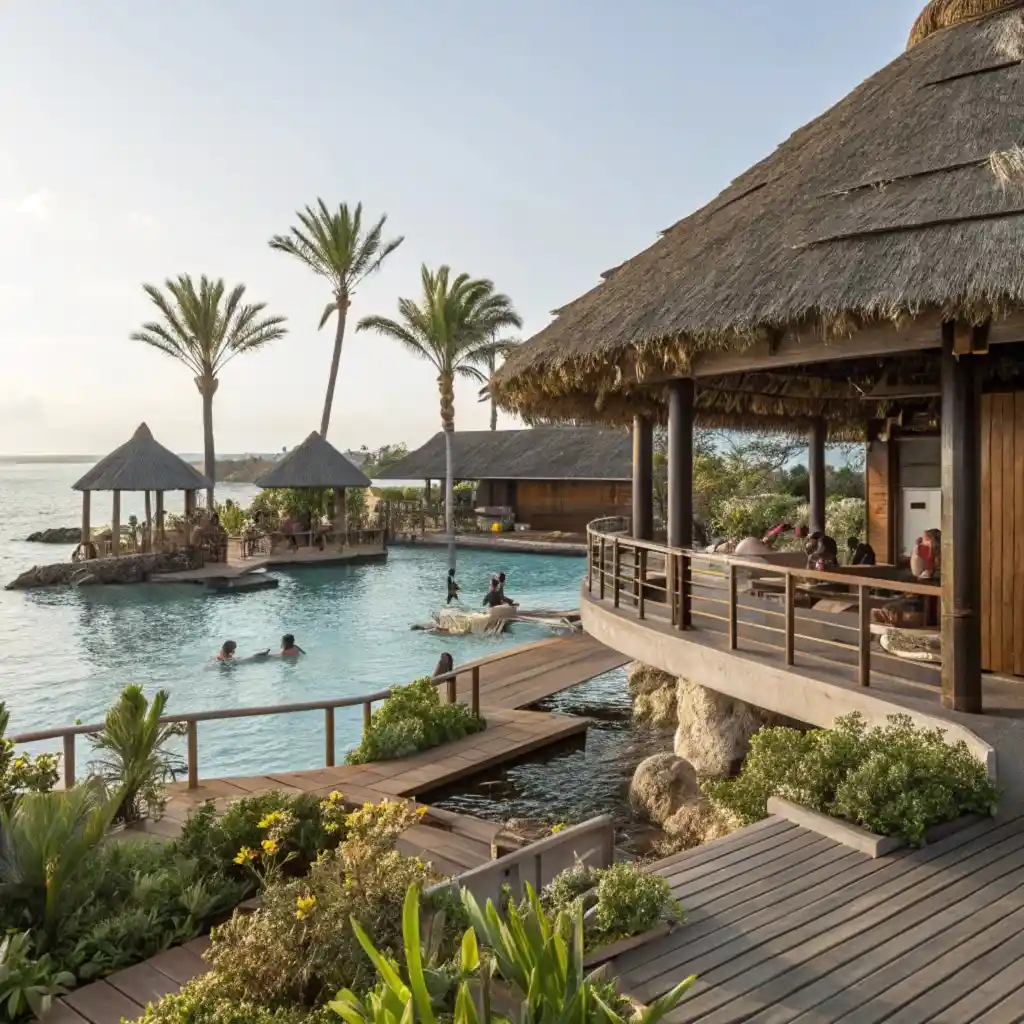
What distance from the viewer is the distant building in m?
33.3

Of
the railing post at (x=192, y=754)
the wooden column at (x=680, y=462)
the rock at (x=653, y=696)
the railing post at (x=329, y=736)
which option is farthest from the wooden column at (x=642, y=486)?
the railing post at (x=192, y=754)

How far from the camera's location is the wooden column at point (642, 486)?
10.3 meters

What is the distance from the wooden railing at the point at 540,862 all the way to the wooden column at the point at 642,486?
19.3ft

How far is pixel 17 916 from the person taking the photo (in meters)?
4.54

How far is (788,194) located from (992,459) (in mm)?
2759

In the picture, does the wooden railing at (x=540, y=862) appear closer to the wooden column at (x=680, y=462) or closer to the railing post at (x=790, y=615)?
the railing post at (x=790, y=615)

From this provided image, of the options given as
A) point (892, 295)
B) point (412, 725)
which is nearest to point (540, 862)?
point (892, 295)

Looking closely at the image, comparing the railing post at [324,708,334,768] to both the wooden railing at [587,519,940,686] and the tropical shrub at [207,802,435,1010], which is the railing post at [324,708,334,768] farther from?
the tropical shrub at [207,802,435,1010]

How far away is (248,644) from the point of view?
56.7ft

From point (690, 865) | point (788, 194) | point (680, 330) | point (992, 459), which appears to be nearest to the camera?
point (690, 865)

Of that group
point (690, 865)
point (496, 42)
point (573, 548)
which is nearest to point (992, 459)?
point (690, 865)

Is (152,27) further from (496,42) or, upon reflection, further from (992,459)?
(992,459)

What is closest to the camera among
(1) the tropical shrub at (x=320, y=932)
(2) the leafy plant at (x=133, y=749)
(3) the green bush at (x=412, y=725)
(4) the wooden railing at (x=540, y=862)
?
(1) the tropical shrub at (x=320, y=932)

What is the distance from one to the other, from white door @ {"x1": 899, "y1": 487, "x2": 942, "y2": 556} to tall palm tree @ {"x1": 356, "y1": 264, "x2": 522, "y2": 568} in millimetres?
21133
